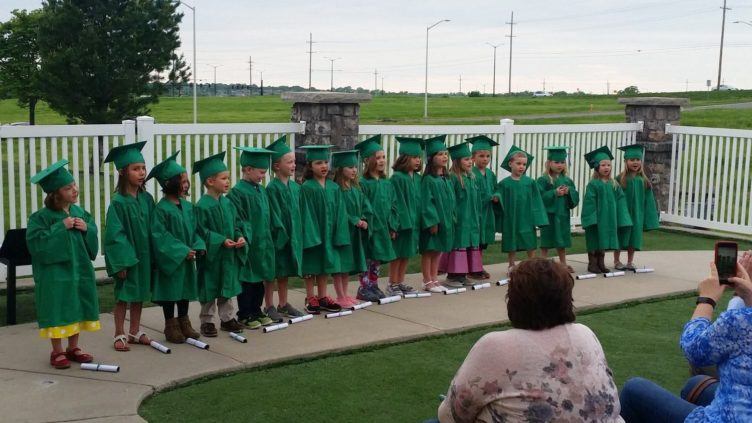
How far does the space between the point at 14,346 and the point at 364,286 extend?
10.6 feet

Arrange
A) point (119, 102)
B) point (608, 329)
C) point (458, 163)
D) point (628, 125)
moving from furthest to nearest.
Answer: point (119, 102) < point (628, 125) < point (458, 163) < point (608, 329)

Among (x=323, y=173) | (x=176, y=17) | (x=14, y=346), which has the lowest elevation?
(x=14, y=346)

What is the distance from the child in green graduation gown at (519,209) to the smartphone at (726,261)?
5946 millimetres

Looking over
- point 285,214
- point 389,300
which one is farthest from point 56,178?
point 389,300

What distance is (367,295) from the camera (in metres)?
8.64

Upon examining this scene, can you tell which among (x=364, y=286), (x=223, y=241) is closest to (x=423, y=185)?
(x=364, y=286)

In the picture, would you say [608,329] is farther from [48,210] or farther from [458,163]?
[48,210]

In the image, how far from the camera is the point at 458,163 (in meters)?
9.28

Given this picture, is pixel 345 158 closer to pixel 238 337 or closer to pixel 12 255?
pixel 238 337

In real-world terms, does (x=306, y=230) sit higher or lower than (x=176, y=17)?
lower

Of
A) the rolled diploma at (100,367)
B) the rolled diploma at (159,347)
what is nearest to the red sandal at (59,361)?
the rolled diploma at (100,367)

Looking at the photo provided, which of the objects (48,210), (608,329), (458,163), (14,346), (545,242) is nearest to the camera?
(48,210)

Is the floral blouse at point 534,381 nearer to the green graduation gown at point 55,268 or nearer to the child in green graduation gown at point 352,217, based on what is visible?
the green graduation gown at point 55,268

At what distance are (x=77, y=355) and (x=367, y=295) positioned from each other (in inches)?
120
